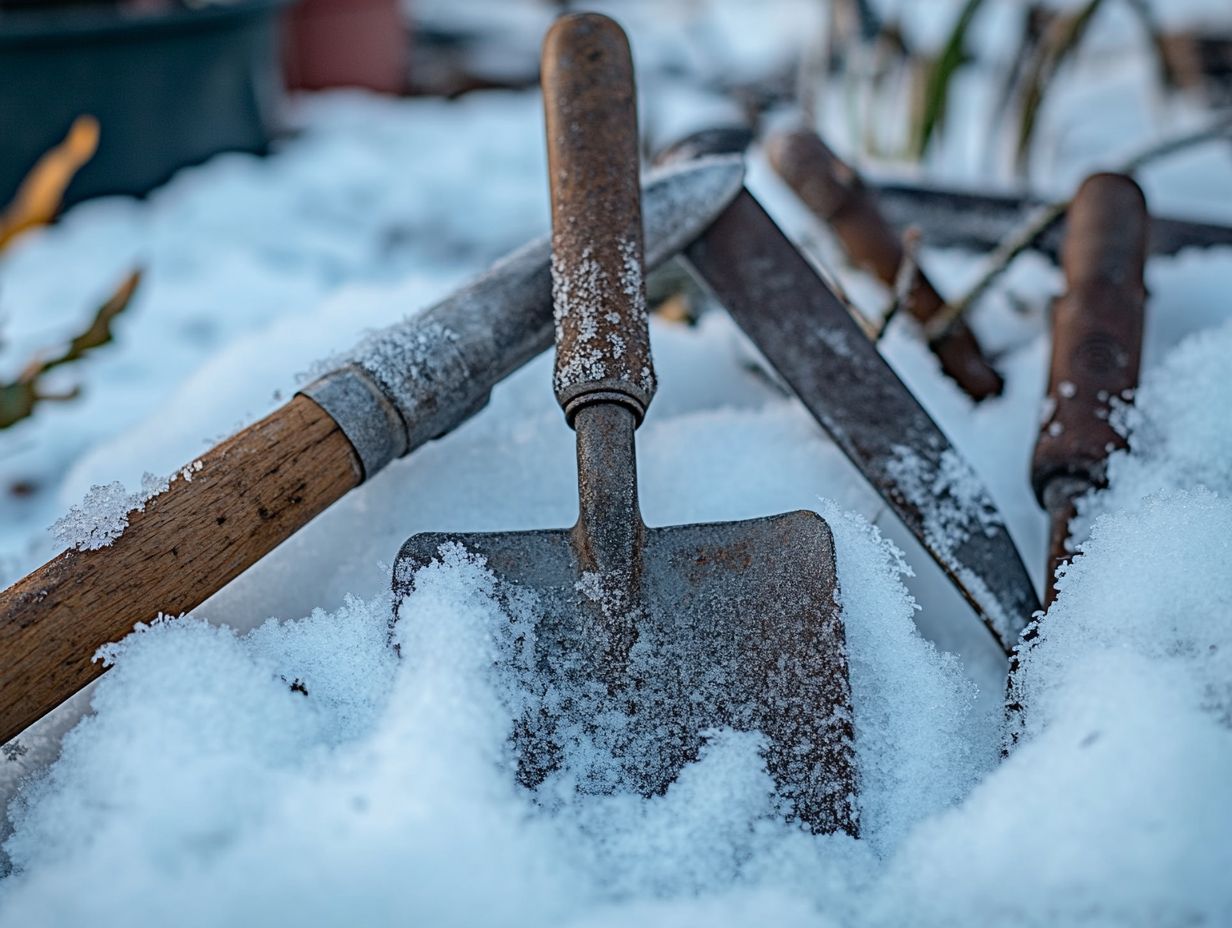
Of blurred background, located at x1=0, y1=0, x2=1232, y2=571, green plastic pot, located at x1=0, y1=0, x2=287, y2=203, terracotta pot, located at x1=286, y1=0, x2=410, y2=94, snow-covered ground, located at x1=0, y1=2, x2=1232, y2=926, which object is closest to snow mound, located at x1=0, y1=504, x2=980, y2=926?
snow-covered ground, located at x1=0, y1=2, x2=1232, y2=926

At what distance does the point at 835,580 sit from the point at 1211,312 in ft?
2.07

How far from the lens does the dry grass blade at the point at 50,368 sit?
1.14m

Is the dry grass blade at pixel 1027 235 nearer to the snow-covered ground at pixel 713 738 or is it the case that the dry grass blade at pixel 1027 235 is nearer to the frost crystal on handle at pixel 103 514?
the snow-covered ground at pixel 713 738

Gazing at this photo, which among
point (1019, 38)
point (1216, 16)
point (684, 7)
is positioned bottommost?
point (684, 7)

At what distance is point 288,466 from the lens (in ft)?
2.56

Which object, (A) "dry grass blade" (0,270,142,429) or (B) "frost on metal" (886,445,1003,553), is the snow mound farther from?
(A) "dry grass blade" (0,270,142,429)

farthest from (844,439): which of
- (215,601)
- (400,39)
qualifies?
(400,39)

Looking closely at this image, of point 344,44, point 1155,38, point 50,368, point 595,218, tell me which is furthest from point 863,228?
point 344,44

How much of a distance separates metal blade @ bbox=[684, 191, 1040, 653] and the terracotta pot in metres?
2.81

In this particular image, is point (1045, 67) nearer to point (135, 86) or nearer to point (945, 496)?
point (945, 496)

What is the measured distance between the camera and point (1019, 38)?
73.6 inches

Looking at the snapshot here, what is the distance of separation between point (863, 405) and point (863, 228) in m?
0.32

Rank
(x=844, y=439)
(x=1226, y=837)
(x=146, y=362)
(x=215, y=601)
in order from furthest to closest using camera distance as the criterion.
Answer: (x=146, y=362) < (x=844, y=439) < (x=215, y=601) < (x=1226, y=837)

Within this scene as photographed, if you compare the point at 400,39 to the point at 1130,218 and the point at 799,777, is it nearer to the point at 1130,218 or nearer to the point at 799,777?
the point at 1130,218
